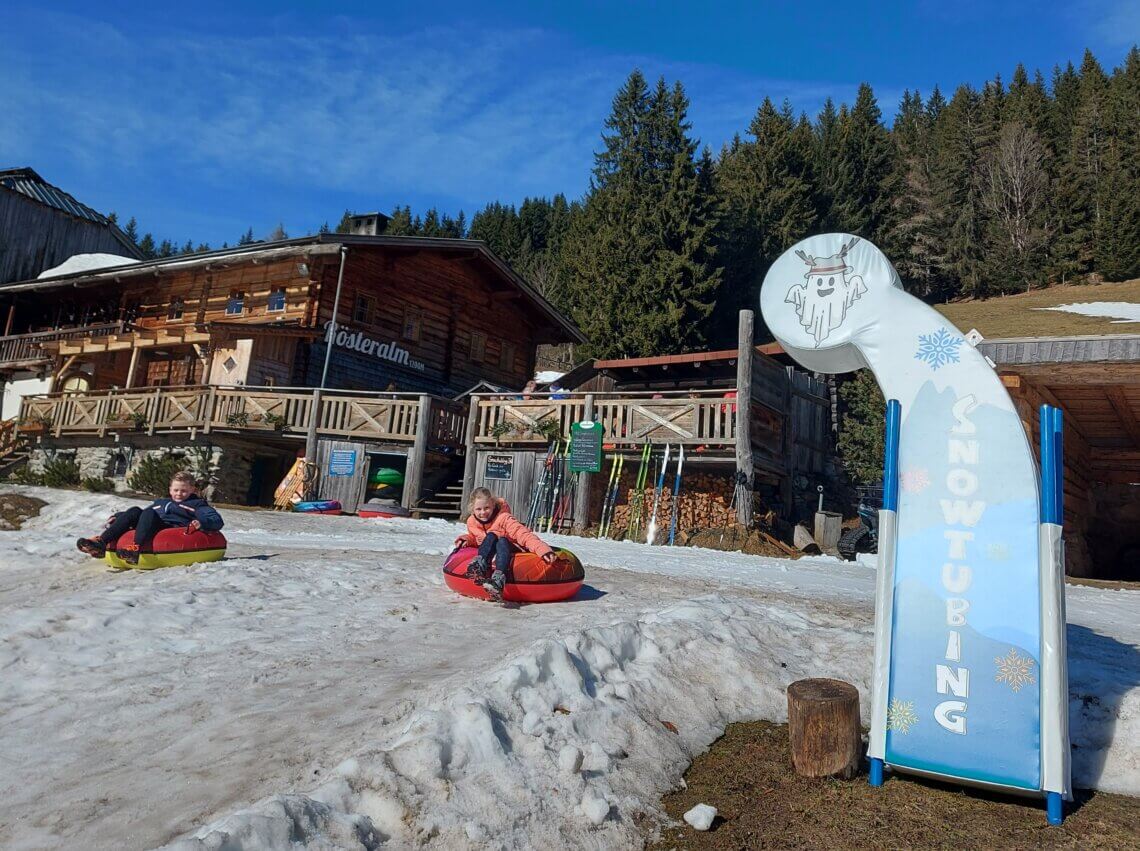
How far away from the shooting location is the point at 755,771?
4320 millimetres

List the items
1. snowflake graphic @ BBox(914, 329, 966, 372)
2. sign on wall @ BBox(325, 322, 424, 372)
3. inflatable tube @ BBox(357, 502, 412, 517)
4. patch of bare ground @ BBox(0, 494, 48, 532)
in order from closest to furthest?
snowflake graphic @ BBox(914, 329, 966, 372) < patch of bare ground @ BBox(0, 494, 48, 532) < inflatable tube @ BBox(357, 502, 412, 517) < sign on wall @ BBox(325, 322, 424, 372)

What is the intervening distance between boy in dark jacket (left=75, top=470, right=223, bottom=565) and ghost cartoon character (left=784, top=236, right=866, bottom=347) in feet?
21.1

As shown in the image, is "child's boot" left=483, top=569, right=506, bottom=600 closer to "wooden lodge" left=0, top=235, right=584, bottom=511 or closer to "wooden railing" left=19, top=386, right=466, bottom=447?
"wooden lodge" left=0, top=235, right=584, bottom=511

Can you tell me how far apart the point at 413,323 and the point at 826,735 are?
23.2 meters

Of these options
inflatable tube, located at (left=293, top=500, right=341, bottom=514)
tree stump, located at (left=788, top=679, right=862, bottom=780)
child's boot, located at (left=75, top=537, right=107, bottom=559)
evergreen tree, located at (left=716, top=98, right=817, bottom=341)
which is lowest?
tree stump, located at (left=788, top=679, right=862, bottom=780)

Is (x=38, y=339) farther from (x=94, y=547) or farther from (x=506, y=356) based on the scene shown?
(x=94, y=547)

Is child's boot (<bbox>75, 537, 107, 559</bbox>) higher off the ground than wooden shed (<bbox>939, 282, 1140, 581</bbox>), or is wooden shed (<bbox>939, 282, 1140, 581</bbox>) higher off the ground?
wooden shed (<bbox>939, 282, 1140, 581</bbox>)

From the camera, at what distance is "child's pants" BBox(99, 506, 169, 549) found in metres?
8.35

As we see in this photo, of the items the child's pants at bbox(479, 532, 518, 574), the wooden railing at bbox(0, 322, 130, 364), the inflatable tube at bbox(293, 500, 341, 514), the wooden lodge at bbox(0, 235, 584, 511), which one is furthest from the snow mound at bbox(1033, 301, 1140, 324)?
the wooden railing at bbox(0, 322, 130, 364)

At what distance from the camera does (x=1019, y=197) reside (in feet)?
156

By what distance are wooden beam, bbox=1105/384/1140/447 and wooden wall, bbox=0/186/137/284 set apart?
40202mm

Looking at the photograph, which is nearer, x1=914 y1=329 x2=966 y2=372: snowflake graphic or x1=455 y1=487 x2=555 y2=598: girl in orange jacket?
x1=914 y1=329 x2=966 y2=372: snowflake graphic

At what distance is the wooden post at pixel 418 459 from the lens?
62.7ft

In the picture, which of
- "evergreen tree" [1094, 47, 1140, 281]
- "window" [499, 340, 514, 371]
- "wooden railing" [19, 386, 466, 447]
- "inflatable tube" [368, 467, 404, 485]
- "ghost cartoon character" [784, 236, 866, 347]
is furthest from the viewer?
"evergreen tree" [1094, 47, 1140, 281]
